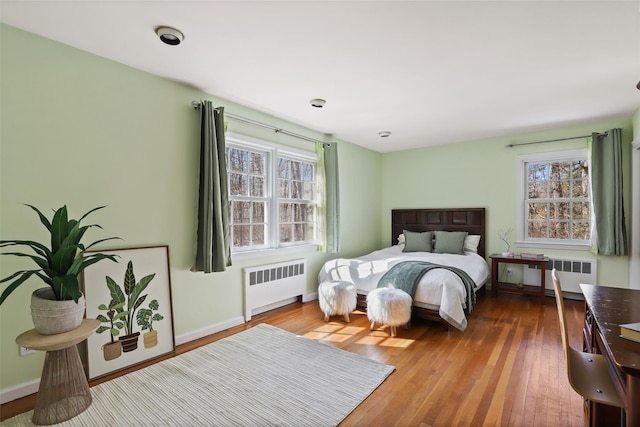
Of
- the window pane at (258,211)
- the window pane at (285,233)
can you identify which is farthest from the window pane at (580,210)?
the window pane at (258,211)

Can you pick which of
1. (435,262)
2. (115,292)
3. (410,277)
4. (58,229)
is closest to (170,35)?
(58,229)

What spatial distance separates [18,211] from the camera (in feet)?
6.59

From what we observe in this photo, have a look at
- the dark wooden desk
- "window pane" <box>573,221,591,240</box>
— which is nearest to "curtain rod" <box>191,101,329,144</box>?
the dark wooden desk

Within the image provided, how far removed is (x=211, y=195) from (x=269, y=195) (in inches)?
40.4

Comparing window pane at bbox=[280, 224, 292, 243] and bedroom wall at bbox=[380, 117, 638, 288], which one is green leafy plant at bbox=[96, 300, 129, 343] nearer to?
window pane at bbox=[280, 224, 292, 243]

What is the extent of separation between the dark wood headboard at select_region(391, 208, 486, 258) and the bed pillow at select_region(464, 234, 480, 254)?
0.11 meters

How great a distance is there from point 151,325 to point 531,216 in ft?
17.1

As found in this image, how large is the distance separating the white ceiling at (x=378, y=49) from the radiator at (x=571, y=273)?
1.99 metres

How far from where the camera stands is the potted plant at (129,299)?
2.41 m

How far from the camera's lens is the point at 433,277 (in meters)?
3.20

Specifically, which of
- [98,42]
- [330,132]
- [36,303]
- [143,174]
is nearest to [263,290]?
[143,174]

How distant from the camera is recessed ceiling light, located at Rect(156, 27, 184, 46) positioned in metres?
1.99

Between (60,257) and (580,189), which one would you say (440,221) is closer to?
(580,189)

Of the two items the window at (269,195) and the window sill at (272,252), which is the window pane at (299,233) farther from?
the window sill at (272,252)
